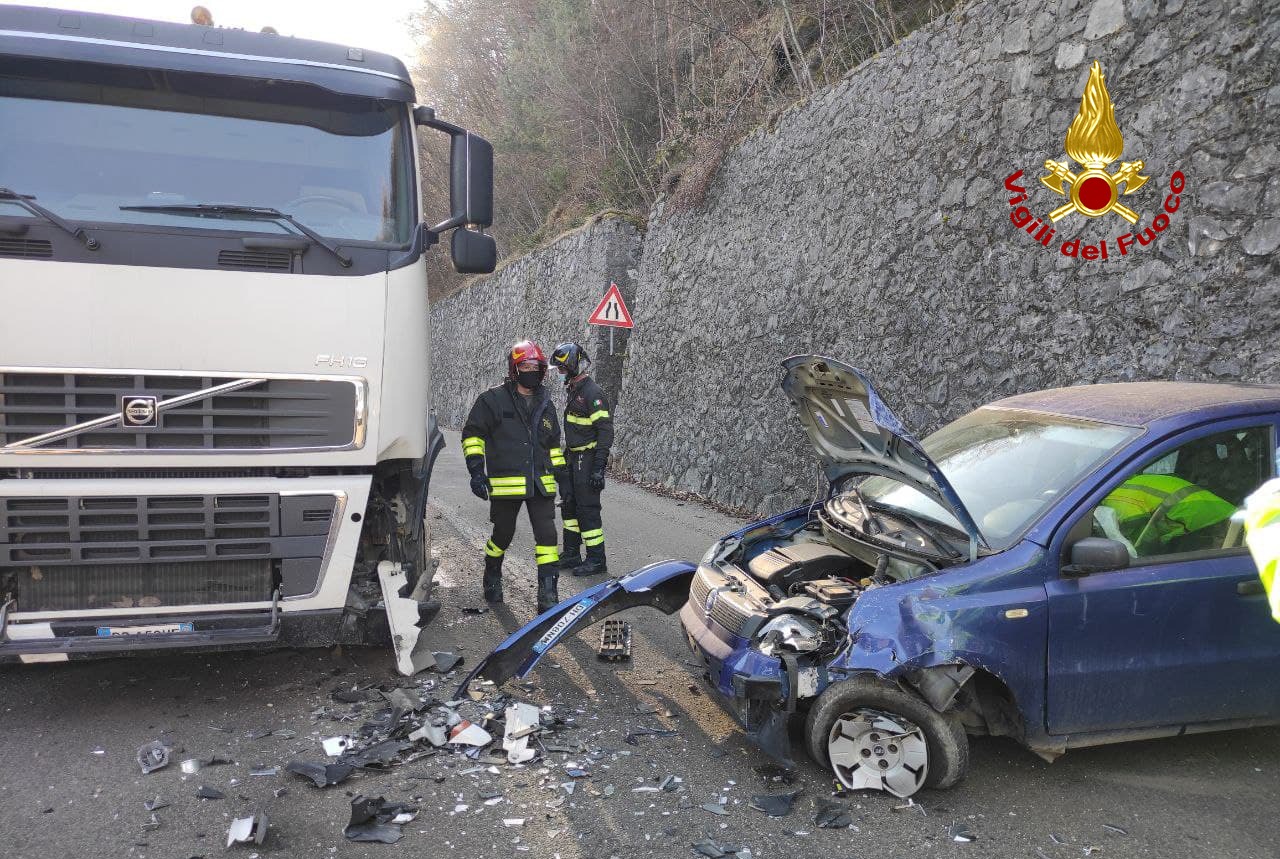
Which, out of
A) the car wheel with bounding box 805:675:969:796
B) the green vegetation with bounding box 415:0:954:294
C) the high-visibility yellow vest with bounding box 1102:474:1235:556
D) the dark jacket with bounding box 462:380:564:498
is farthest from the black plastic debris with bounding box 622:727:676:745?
the green vegetation with bounding box 415:0:954:294

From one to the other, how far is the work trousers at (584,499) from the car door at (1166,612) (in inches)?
167

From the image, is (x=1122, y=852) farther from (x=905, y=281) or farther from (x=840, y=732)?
(x=905, y=281)

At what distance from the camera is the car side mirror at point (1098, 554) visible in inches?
130

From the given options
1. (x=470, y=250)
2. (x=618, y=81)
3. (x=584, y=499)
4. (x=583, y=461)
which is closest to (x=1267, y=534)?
(x=470, y=250)

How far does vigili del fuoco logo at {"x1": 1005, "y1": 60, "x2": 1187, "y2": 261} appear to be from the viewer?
263 inches

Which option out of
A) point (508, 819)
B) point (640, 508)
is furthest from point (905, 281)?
point (508, 819)

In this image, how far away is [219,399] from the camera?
4.04 metres

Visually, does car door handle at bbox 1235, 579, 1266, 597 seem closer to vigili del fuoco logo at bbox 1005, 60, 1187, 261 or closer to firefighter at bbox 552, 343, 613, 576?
vigili del fuoco logo at bbox 1005, 60, 1187, 261

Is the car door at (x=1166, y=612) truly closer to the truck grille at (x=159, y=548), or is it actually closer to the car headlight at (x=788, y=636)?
the car headlight at (x=788, y=636)

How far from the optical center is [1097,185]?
704cm

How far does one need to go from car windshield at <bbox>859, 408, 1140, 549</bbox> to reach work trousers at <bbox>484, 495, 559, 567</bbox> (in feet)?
7.89

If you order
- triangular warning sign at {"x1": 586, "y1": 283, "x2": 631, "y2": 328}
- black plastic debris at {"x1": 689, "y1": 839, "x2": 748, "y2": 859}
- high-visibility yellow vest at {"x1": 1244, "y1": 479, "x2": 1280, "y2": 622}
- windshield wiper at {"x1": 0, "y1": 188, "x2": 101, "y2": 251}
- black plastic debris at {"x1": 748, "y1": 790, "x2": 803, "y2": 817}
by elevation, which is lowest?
black plastic debris at {"x1": 689, "y1": 839, "x2": 748, "y2": 859}

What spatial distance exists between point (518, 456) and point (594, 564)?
1.68 meters

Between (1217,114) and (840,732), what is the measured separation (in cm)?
569
